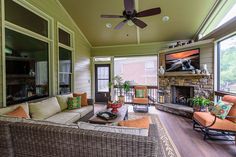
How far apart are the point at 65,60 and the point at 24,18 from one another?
5.81 feet

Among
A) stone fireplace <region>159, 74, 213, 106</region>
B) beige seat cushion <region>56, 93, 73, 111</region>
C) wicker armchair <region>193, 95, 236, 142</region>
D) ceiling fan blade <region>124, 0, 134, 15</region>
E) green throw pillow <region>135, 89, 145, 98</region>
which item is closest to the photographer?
ceiling fan blade <region>124, 0, 134, 15</region>

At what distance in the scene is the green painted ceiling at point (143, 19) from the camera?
385 centimetres

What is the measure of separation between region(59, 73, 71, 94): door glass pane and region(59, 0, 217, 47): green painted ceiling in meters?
2.10

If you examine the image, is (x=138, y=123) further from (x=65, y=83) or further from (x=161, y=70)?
(x=161, y=70)

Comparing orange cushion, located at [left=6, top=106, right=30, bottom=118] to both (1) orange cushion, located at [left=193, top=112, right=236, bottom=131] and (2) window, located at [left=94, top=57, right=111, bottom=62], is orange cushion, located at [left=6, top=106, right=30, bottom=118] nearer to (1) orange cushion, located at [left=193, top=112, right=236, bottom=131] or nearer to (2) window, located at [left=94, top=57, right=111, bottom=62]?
(1) orange cushion, located at [left=193, top=112, right=236, bottom=131]

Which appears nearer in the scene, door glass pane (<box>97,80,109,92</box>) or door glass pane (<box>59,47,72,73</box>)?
door glass pane (<box>59,47,72,73</box>)

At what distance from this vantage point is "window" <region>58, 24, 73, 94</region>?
4352 mm

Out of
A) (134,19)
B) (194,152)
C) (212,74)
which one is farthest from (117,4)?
(194,152)

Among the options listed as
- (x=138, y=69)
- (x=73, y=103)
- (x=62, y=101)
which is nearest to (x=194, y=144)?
(x=73, y=103)

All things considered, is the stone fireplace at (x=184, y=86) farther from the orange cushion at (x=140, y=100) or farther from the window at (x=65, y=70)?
the window at (x=65, y=70)

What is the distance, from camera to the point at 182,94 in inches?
199

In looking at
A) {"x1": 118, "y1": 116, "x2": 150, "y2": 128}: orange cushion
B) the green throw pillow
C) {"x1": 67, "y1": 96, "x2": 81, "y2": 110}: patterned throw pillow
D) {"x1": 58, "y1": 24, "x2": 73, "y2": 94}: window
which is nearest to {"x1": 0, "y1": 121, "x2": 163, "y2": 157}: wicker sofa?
{"x1": 118, "y1": 116, "x2": 150, "y2": 128}: orange cushion

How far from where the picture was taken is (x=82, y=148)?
4.19ft

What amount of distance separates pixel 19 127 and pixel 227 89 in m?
4.58
